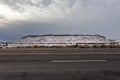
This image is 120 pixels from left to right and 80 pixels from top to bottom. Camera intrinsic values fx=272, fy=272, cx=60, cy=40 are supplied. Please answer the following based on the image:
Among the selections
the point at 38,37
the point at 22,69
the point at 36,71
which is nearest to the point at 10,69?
the point at 22,69

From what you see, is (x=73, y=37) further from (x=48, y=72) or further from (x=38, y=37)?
(x=48, y=72)

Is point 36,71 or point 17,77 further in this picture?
point 36,71

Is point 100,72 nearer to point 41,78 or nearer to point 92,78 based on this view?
point 92,78

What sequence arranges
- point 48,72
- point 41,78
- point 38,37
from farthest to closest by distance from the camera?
point 38,37
point 48,72
point 41,78

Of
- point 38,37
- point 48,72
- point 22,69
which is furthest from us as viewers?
point 38,37

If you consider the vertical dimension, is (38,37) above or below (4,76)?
above

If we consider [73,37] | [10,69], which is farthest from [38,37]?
[10,69]

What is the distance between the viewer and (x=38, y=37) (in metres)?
136

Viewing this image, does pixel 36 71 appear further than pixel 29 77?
Yes

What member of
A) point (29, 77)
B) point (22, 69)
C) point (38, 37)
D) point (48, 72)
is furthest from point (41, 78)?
point (38, 37)

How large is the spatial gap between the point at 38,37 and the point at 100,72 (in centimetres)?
12516

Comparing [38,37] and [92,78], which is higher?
[38,37]

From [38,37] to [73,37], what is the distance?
18.2m

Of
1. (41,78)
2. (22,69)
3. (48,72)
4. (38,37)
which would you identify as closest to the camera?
(41,78)
